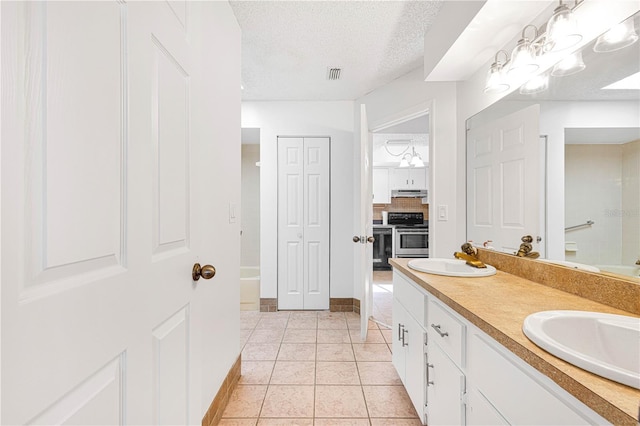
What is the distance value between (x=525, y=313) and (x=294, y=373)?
162 cm

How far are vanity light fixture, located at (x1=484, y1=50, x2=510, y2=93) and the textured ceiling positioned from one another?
51 cm

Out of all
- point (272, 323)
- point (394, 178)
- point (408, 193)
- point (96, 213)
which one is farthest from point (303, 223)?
point (408, 193)

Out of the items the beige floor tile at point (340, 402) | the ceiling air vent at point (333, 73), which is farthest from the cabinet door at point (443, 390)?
the ceiling air vent at point (333, 73)

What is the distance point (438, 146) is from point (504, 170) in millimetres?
746

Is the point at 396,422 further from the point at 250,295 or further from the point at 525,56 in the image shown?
the point at 250,295

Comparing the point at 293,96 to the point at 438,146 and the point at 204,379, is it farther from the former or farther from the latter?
the point at 204,379

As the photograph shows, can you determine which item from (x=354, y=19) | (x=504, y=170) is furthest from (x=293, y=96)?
(x=504, y=170)

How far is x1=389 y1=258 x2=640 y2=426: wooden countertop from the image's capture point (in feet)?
1.68

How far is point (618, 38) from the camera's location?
3.32 ft

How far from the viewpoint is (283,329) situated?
2.84 meters

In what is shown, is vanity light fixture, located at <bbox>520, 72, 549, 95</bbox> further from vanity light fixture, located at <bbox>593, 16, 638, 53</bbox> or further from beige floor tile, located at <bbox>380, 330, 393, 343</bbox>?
beige floor tile, located at <bbox>380, 330, 393, 343</bbox>

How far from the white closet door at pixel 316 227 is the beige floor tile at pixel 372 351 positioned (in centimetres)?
95

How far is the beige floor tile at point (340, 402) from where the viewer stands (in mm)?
1644

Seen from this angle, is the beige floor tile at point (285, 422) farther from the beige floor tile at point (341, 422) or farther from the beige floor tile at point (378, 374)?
the beige floor tile at point (378, 374)
